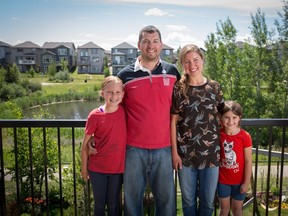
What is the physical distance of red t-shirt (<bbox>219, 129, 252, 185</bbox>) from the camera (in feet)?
7.28

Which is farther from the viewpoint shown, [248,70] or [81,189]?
[248,70]

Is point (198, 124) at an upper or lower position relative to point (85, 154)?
upper

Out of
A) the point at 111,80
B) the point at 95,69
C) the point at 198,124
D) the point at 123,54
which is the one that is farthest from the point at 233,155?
the point at 95,69

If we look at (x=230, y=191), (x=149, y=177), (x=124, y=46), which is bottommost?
(x=230, y=191)

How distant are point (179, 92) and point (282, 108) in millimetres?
17215

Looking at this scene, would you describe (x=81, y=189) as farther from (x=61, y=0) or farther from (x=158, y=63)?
(x=61, y=0)

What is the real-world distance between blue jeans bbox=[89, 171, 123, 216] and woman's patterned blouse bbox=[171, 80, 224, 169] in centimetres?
49

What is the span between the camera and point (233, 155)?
2.22 m

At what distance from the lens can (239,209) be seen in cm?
229

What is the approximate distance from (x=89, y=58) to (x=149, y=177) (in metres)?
60.7

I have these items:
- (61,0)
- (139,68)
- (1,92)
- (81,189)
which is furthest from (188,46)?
(61,0)

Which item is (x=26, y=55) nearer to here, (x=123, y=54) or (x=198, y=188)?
(x=123, y=54)

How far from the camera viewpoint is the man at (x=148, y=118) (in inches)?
78.7

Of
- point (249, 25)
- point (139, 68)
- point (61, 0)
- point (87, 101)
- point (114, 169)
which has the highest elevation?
point (61, 0)
